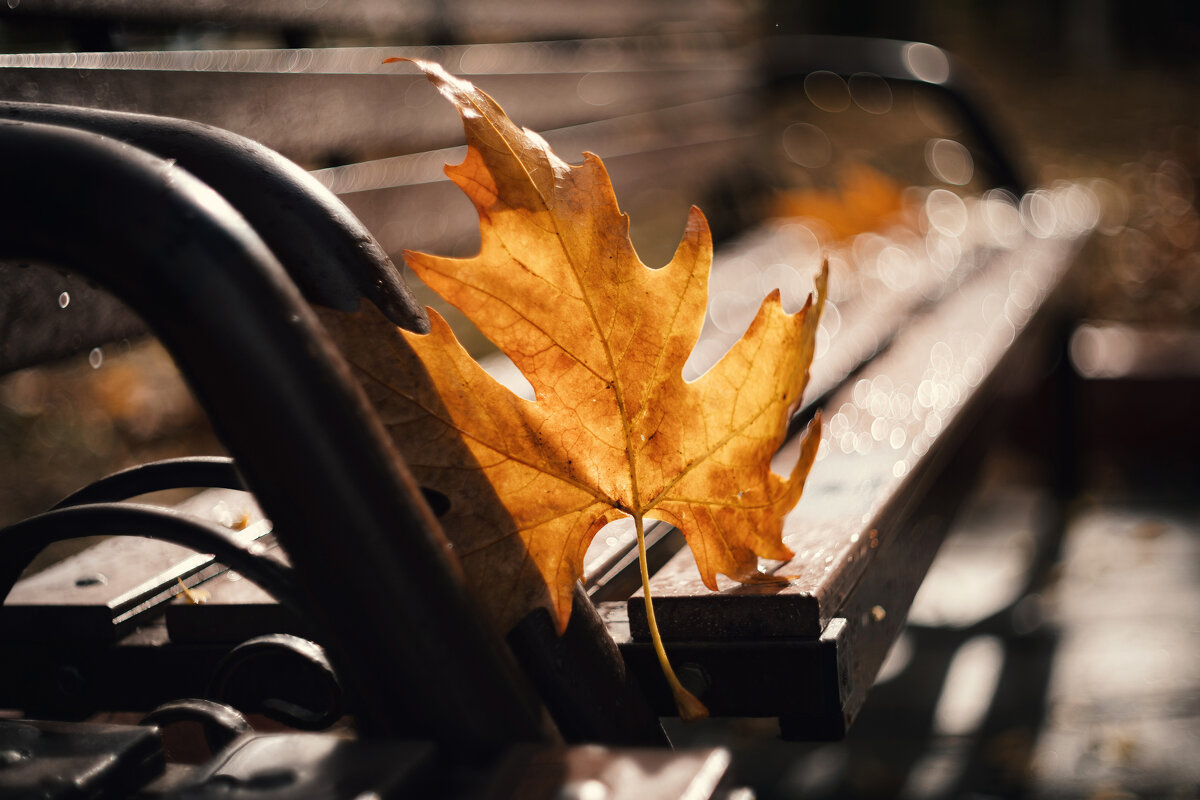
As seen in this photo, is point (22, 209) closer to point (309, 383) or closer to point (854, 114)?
point (309, 383)

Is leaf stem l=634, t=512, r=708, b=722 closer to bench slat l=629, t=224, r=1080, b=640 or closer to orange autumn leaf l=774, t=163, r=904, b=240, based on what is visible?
bench slat l=629, t=224, r=1080, b=640

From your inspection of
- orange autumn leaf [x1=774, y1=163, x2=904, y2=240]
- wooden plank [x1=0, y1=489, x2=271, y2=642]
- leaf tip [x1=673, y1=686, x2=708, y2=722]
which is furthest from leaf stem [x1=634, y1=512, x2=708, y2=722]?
orange autumn leaf [x1=774, y1=163, x2=904, y2=240]

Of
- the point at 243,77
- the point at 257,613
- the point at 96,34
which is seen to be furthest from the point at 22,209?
the point at 243,77

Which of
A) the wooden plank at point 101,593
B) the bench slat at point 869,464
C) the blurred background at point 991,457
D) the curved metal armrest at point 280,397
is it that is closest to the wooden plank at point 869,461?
the bench slat at point 869,464

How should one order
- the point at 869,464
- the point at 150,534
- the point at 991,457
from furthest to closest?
1. the point at 991,457
2. the point at 869,464
3. the point at 150,534

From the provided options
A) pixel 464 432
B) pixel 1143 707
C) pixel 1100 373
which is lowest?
pixel 1143 707

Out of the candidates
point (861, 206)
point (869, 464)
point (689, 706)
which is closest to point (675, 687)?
point (689, 706)

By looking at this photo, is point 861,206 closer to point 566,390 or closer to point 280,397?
point 566,390
